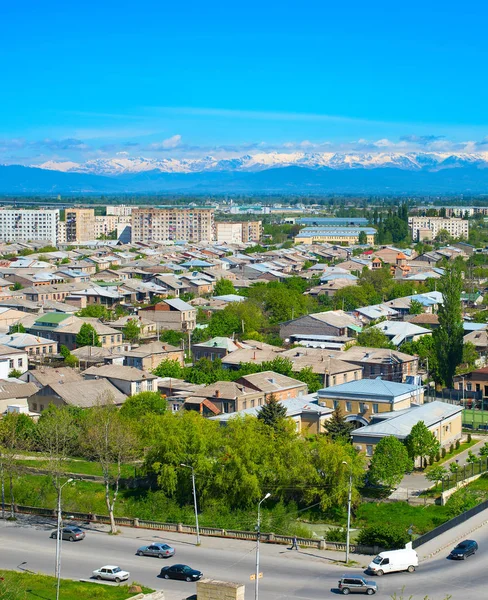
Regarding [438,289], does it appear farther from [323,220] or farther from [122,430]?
[323,220]

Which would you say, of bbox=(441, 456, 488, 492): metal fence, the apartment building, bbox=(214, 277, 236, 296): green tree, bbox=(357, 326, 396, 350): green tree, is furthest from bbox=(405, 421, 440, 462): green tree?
the apartment building

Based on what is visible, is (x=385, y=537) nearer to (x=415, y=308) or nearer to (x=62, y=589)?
(x=62, y=589)

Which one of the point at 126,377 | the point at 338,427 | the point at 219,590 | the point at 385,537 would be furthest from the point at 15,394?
the point at 219,590

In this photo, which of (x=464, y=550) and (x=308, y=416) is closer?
(x=464, y=550)

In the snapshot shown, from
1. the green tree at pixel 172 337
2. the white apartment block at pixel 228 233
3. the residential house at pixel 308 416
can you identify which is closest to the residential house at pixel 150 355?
the green tree at pixel 172 337

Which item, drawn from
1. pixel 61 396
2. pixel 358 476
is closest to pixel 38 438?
pixel 61 396

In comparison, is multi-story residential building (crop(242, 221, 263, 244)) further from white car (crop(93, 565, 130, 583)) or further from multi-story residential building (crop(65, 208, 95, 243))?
white car (crop(93, 565, 130, 583))
